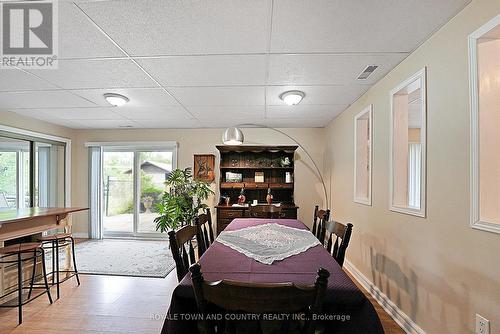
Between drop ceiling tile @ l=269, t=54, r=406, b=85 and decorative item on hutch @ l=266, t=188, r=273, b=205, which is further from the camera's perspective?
decorative item on hutch @ l=266, t=188, r=273, b=205

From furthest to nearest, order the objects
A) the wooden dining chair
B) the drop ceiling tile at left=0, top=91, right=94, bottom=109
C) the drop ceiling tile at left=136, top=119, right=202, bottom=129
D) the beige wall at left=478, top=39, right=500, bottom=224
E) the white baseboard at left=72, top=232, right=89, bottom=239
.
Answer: the white baseboard at left=72, top=232, right=89, bottom=239
the drop ceiling tile at left=136, top=119, right=202, bottom=129
the drop ceiling tile at left=0, top=91, right=94, bottom=109
the beige wall at left=478, top=39, right=500, bottom=224
the wooden dining chair

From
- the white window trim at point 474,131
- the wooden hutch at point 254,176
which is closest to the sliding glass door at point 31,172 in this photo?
the wooden hutch at point 254,176

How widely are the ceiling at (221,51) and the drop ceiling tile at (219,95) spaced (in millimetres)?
13

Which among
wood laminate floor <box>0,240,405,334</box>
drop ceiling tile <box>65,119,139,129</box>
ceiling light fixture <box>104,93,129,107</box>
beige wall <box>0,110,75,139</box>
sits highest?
ceiling light fixture <box>104,93,129,107</box>

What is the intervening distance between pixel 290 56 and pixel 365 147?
202 cm

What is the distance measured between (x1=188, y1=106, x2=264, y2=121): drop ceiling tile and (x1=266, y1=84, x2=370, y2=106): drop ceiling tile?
49 centimetres

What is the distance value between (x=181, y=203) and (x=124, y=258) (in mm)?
1238

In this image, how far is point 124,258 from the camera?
4.38m

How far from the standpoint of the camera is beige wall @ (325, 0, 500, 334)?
1594 mm

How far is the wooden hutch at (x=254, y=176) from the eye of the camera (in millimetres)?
5123

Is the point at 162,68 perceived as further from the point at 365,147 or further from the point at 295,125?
the point at 295,125

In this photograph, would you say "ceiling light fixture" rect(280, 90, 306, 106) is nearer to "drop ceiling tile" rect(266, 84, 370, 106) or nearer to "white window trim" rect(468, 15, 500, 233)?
"drop ceiling tile" rect(266, 84, 370, 106)

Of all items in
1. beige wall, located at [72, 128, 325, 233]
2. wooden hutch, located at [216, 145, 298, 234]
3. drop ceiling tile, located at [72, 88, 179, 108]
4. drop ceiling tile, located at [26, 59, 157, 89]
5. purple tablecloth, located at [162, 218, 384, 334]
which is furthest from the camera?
beige wall, located at [72, 128, 325, 233]

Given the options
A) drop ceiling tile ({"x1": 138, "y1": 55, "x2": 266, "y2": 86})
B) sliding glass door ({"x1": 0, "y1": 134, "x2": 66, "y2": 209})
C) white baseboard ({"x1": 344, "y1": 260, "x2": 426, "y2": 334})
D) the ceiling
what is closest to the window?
sliding glass door ({"x1": 0, "y1": 134, "x2": 66, "y2": 209})
